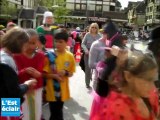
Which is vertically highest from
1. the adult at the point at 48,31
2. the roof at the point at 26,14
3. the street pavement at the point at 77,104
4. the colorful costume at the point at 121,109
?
the adult at the point at 48,31

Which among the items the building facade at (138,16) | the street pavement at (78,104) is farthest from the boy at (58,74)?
the building facade at (138,16)

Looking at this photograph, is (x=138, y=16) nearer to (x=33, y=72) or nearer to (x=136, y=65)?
(x=33, y=72)

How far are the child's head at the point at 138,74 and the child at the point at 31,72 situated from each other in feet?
5.82

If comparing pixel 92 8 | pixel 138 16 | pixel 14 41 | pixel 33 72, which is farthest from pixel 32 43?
pixel 138 16

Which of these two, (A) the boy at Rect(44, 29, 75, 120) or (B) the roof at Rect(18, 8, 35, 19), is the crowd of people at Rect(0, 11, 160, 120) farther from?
(B) the roof at Rect(18, 8, 35, 19)

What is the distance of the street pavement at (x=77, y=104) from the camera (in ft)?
20.8

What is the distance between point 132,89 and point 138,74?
0.35ft

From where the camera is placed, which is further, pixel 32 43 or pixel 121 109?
pixel 32 43

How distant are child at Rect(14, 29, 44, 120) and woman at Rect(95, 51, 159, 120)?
1724mm

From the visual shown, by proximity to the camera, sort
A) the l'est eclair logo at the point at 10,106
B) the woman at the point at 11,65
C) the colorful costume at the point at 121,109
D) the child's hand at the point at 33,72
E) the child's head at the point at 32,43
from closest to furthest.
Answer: the colorful costume at the point at 121,109
the woman at the point at 11,65
the l'est eclair logo at the point at 10,106
the child's hand at the point at 33,72
the child's head at the point at 32,43

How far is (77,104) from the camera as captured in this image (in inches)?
287

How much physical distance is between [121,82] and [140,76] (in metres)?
0.13

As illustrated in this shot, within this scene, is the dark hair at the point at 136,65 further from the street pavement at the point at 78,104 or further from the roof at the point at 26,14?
the roof at the point at 26,14

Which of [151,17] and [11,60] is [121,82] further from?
[151,17]
